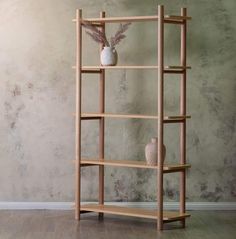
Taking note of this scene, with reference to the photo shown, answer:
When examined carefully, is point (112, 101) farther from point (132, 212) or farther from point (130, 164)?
point (132, 212)

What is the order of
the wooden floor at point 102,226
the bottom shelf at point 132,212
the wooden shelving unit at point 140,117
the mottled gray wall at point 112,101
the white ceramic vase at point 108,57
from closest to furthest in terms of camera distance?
1. the wooden floor at point 102,226
2. the wooden shelving unit at point 140,117
3. the bottom shelf at point 132,212
4. the white ceramic vase at point 108,57
5. the mottled gray wall at point 112,101

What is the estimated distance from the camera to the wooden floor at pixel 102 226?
6.71m

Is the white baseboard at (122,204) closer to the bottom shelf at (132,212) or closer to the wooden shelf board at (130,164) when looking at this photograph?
the bottom shelf at (132,212)

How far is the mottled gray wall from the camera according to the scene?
7.93m

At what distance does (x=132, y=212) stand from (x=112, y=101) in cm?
130

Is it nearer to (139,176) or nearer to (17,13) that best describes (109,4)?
(17,13)

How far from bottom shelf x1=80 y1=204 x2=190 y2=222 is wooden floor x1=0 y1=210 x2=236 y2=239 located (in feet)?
0.33

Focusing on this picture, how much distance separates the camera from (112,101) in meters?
7.98

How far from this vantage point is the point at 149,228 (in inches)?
278

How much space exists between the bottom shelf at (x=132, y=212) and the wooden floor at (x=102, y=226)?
10 centimetres

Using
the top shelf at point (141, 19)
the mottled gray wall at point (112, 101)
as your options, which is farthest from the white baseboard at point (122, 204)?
the top shelf at point (141, 19)

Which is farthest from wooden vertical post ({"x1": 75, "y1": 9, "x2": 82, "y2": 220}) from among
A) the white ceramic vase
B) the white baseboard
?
the white baseboard

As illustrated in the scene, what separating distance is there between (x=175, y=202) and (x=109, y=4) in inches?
84.4

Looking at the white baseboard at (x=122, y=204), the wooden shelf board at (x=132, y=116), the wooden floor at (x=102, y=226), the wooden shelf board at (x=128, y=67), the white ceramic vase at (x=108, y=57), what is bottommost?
the wooden floor at (x=102, y=226)
